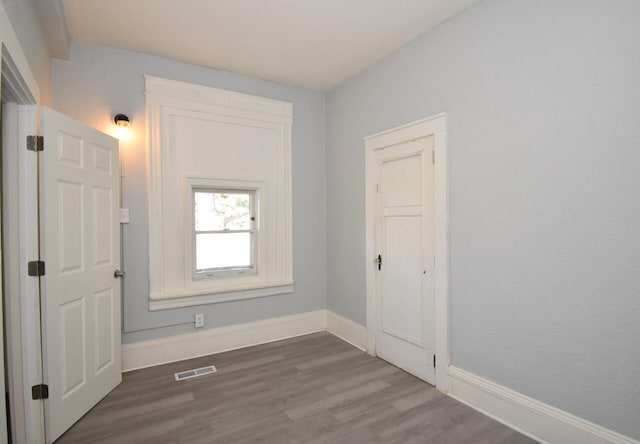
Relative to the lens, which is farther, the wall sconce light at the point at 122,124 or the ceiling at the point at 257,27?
the wall sconce light at the point at 122,124

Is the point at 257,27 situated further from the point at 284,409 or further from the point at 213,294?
the point at 284,409

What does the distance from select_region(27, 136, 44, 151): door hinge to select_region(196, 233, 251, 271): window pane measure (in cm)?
162

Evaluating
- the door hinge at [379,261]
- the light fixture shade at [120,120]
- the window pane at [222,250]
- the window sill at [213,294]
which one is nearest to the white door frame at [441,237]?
the door hinge at [379,261]

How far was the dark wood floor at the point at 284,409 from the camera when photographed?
2.13 m

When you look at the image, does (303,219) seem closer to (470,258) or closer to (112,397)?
(470,258)

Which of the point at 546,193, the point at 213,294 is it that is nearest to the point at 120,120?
the point at 213,294

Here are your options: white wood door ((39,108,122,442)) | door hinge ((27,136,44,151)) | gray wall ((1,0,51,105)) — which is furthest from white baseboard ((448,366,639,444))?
gray wall ((1,0,51,105))

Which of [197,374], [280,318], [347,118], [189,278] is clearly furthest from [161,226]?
[347,118]

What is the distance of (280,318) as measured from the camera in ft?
12.7

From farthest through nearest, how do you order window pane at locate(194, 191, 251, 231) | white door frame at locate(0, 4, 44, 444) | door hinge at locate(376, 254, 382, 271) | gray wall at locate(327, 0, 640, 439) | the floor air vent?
window pane at locate(194, 191, 251, 231) < door hinge at locate(376, 254, 382, 271) < the floor air vent < white door frame at locate(0, 4, 44, 444) < gray wall at locate(327, 0, 640, 439)

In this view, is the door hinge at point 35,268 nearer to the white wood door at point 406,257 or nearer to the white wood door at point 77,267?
the white wood door at point 77,267

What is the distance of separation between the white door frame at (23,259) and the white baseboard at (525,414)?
2.84m

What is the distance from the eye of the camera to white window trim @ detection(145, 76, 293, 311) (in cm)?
319

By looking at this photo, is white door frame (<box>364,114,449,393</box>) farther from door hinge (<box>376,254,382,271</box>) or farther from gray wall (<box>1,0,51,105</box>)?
gray wall (<box>1,0,51,105</box>)
